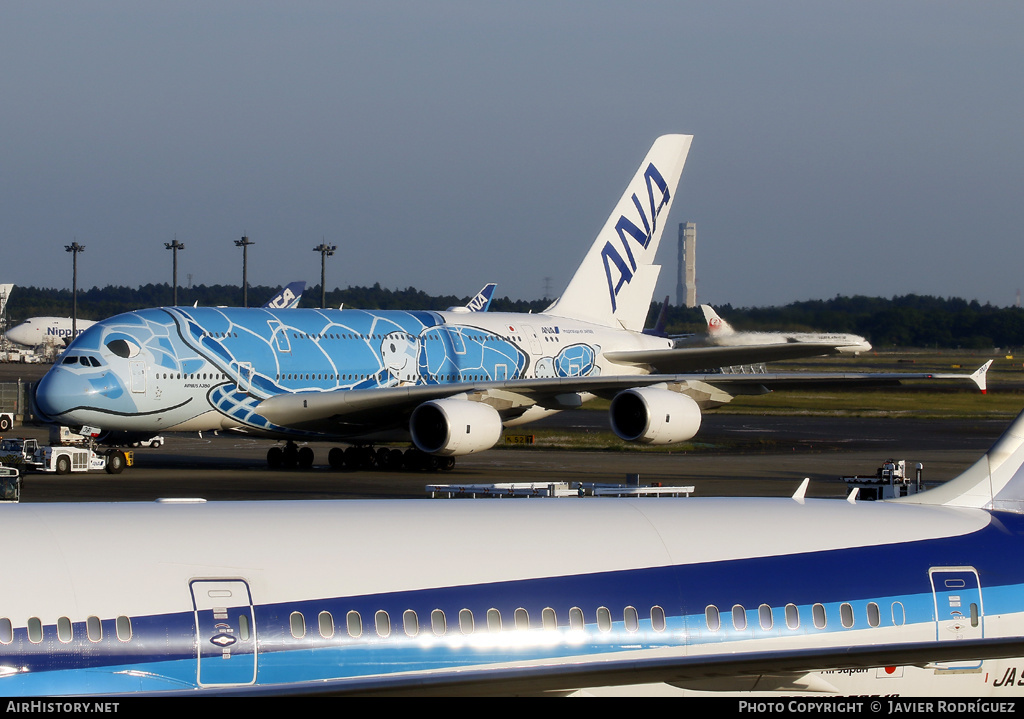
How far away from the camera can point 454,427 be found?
2920 cm

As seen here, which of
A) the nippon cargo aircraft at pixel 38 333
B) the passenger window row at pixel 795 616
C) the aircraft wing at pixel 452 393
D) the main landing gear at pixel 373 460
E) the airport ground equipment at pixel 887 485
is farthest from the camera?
the nippon cargo aircraft at pixel 38 333

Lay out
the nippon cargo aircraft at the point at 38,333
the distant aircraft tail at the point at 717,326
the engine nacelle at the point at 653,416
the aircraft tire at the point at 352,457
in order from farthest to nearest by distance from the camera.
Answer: the nippon cargo aircraft at the point at 38,333 < the distant aircraft tail at the point at 717,326 < the aircraft tire at the point at 352,457 < the engine nacelle at the point at 653,416

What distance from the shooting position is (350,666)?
6.67 m

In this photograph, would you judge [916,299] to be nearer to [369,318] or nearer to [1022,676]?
[369,318]

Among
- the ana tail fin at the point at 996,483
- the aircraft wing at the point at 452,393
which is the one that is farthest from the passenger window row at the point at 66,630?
the aircraft wing at the point at 452,393

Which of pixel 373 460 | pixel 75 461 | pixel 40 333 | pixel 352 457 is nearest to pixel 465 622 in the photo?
pixel 75 461

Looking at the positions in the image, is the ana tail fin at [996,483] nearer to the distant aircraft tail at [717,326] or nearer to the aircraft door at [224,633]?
the aircraft door at [224,633]

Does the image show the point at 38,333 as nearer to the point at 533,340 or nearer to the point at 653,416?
the point at 533,340

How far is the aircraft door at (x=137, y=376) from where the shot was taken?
95.6ft

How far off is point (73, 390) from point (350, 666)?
23831mm

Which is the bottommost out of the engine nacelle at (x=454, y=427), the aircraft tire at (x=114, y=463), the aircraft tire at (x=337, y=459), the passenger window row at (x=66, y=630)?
the aircraft tire at (x=337, y=459)

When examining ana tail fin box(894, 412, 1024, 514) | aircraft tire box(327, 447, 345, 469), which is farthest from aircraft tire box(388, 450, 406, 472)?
ana tail fin box(894, 412, 1024, 514)

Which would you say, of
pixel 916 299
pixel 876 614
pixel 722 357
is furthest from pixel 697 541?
pixel 916 299

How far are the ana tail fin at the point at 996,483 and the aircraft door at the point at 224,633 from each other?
5140 mm
